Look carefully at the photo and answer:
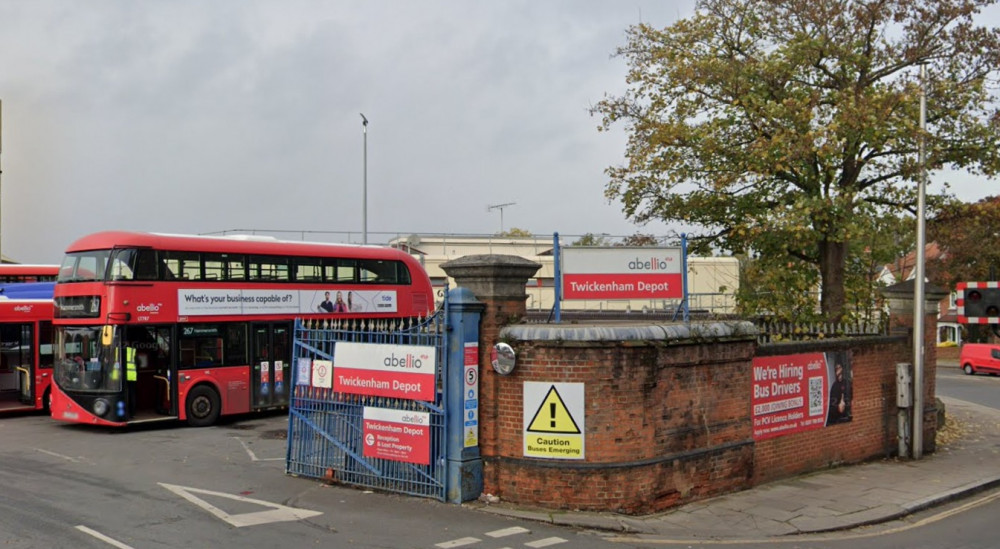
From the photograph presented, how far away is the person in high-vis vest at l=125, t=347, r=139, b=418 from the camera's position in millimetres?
16922

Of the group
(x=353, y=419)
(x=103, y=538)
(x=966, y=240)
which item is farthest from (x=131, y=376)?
(x=966, y=240)

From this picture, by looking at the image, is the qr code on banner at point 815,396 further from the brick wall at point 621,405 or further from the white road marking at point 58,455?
the white road marking at point 58,455

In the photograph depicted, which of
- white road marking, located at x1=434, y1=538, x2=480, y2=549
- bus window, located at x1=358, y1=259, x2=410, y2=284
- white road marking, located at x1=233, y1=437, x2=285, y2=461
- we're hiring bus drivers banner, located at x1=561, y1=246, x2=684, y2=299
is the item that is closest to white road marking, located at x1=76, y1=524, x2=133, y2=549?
white road marking, located at x1=434, y1=538, x2=480, y2=549

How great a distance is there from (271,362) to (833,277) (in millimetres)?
12971

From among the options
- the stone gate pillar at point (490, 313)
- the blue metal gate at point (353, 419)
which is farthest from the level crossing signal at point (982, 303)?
the blue metal gate at point (353, 419)

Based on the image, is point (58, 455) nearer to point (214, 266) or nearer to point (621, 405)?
point (214, 266)

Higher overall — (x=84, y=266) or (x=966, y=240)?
(x=966, y=240)

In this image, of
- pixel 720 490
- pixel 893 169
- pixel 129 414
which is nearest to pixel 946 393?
pixel 893 169

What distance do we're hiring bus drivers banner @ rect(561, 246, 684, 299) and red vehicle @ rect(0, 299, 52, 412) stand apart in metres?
15.4

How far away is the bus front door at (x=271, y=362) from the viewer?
19.3 m

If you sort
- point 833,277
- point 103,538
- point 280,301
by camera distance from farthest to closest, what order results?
point 280,301
point 833,277
point 103,538

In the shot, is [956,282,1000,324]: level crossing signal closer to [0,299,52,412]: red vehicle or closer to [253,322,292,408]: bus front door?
[253,322,292,408]: bus front door

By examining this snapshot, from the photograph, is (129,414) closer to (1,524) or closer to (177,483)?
(177,483)

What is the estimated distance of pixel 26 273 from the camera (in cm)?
2344
